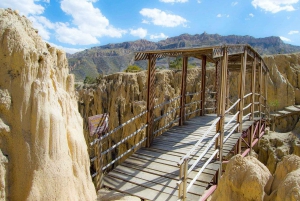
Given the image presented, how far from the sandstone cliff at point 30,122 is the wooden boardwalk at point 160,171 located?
5.48 feet

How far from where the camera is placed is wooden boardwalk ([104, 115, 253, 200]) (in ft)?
15.4

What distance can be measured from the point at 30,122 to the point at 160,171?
3.21m

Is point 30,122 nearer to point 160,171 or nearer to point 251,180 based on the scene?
point 251,180

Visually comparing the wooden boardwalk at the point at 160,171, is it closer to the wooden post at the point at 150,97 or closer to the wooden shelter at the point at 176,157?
the wooden shelter at the point at 176,157

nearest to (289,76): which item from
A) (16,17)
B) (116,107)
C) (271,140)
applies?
(271,140)

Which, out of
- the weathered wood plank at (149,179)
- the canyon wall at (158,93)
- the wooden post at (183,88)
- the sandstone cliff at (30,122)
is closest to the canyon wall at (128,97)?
the canyon wall at (158,93)

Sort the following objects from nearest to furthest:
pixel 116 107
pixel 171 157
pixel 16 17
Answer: pixel 16 17, pixel 171 157, pixel 116 107

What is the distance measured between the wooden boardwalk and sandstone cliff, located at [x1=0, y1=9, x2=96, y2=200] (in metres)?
1.67

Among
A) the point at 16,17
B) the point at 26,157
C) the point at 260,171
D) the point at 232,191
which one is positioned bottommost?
the point at 232,191

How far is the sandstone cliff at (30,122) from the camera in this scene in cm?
291

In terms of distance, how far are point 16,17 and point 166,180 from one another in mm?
3899

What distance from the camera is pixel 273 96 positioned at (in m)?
20.9

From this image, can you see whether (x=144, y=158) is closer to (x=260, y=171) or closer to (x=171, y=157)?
(x=171, y=157)

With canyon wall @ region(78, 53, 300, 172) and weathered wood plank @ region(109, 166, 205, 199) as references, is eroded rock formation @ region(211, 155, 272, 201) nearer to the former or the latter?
weathered wood plank @ region(109, 166, 205, 199)
